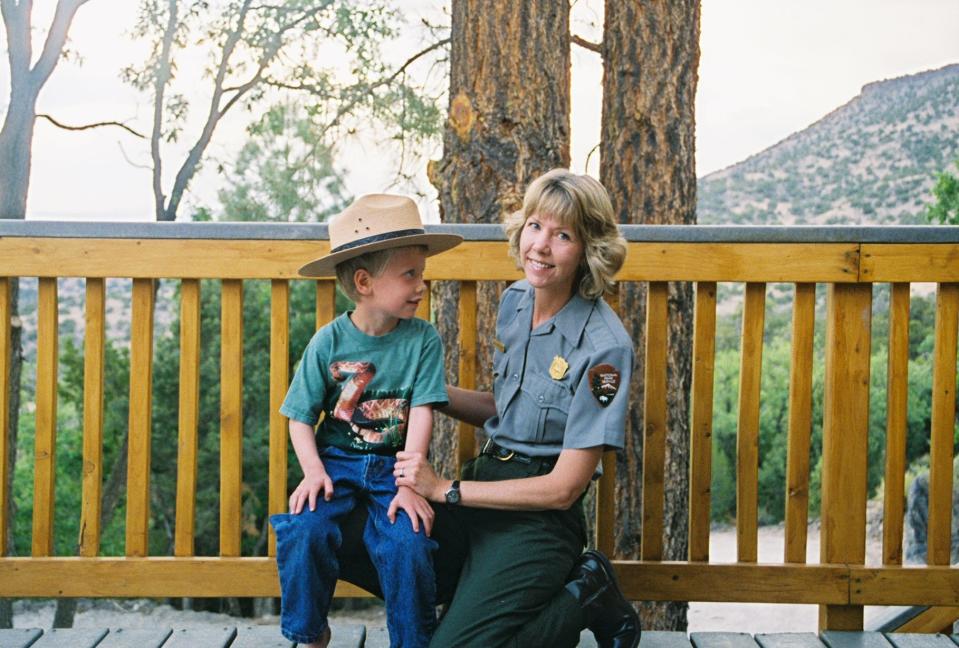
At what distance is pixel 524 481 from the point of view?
238cm

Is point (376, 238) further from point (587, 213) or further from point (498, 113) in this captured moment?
point (498, 113)

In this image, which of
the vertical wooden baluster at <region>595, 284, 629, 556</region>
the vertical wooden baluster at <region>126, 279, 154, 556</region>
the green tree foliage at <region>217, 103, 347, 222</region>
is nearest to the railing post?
the vertical wooden baluster at <region>595, 284, 629, 556</region>

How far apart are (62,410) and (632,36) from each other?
1395 centimetres

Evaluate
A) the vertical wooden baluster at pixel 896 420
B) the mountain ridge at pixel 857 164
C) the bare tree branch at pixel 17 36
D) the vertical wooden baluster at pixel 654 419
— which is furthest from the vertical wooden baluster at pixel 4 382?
the mountain ridge at pixel 857 164

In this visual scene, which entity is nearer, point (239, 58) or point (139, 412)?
point (139, 412)

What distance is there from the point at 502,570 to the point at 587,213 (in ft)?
2.72

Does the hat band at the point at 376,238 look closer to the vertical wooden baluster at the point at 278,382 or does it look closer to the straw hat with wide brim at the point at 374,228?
the straw hat with wide brim at the point at 374,228

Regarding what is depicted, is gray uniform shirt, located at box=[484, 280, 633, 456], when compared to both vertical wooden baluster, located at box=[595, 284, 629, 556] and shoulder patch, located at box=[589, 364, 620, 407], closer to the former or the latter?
shoulder patch, located at box=[589, 364, 620, 407]

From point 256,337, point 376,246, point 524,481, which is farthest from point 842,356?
point 256,337

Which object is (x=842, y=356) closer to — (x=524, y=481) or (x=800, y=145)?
(x=524, y=481)

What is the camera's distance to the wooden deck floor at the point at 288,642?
277cm

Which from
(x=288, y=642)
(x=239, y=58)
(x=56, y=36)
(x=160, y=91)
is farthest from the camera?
(x=239, y=58)

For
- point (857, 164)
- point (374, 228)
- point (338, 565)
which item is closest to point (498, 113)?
point (374, 228)

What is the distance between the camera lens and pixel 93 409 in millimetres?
2967
